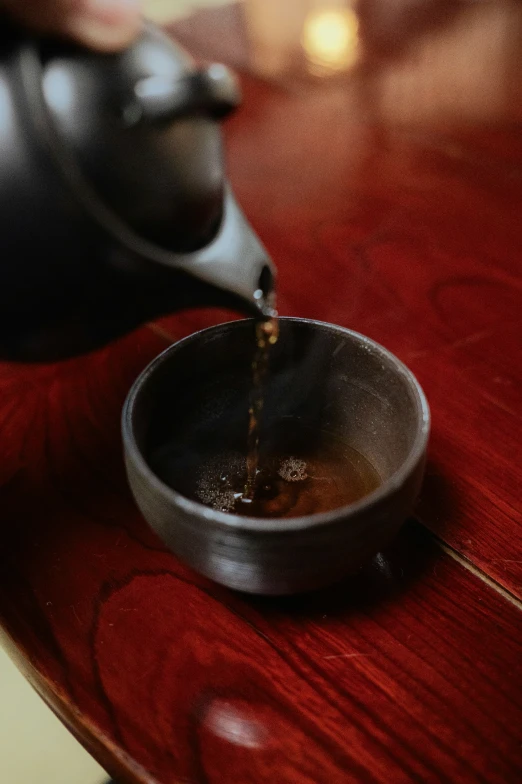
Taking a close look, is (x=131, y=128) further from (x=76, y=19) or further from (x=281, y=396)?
(x=281, y=396)

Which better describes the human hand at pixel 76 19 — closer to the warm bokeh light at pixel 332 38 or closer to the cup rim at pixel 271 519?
the cup rim at pixel 271 519

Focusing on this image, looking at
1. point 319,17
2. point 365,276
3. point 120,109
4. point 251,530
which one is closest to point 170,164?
point 120,109

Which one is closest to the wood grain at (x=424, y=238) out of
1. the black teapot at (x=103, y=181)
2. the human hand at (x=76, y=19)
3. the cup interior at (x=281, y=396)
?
the cup interior at (x=281, y=396)

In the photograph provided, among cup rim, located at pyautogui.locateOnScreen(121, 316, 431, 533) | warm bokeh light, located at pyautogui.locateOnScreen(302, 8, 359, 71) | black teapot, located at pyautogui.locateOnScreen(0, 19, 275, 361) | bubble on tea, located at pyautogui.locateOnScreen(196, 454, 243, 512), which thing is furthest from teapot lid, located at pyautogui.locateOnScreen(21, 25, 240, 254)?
warm bokeh light, located at pyautogui.locateOnScreen(302, 8, 359, 71)

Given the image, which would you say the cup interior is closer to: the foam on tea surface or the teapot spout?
the foam on tea surface

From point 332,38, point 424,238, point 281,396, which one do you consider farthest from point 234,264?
point 332,38

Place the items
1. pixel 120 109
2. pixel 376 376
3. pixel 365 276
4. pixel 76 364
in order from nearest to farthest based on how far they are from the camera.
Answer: pixel 120 109
pixel 376 376
pixel 76 364
pixel 365 276

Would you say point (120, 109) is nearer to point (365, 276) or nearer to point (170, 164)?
point (170, 164)
